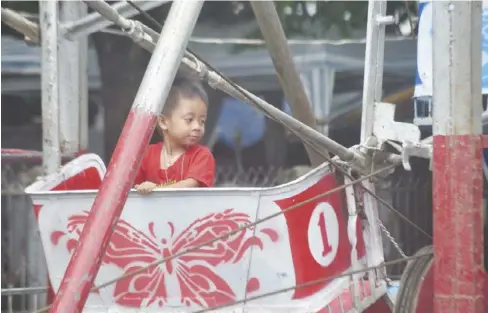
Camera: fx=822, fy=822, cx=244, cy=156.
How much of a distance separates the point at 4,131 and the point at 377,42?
4.17 m

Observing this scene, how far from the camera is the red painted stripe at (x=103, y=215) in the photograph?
6.91 feet

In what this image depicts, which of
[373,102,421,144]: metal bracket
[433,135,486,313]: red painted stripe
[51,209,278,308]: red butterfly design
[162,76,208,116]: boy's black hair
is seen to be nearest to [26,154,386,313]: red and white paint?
[51,209,278,308]: red butterfly design

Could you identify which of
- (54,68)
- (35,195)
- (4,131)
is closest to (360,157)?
(35,195)

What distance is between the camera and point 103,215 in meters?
2.17

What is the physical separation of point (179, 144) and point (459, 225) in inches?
54.9

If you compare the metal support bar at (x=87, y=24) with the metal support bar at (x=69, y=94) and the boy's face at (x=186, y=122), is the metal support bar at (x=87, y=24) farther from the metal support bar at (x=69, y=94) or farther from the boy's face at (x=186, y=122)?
the boy's face at (x=186, y=122)

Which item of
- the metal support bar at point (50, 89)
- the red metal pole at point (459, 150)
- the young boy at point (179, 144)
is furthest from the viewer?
the metal support bar at point (50, 89)

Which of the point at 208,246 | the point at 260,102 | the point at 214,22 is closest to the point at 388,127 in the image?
the point at 260,102

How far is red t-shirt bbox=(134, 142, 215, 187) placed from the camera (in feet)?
10.3

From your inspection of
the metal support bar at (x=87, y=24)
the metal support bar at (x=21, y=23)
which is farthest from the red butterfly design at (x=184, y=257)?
the metal support bar at (x=87, y=24)

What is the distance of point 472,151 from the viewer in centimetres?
224

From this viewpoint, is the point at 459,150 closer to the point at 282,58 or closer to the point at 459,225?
the point at 459,225

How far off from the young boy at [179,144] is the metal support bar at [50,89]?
417 millimetres

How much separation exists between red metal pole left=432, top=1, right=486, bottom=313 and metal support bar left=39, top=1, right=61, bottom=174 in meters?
1.74
